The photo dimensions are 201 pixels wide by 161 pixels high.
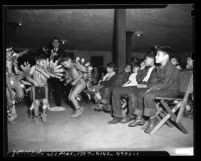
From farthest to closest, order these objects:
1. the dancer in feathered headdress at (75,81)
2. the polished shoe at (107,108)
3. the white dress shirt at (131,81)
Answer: the polished shoe at (107,108) → the dancer in feathered headdress at (75,81) → the white dress shirt at (131,81)

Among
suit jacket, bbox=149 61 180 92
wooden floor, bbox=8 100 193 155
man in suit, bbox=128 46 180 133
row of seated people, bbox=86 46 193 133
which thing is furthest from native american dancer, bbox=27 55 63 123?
suit jacket, bbox=149 61 180 92

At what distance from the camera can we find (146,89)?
12.4 ft

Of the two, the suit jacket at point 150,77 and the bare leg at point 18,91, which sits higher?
the suit jacket at point 150,77

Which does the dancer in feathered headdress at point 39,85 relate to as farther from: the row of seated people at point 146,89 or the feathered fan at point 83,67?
the row of seated people at point 146,89

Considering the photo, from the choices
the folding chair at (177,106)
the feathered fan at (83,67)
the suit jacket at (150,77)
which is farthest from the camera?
the feathered fan at (83,67)

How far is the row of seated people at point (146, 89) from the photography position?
3.32 metres

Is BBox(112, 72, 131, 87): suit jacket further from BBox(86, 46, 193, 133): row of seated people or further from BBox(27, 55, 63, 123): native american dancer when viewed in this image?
BBox(27, 55, 63, 123): native american dancer

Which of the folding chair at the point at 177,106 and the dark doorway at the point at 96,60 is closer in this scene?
the folding chair at the point at 177,106

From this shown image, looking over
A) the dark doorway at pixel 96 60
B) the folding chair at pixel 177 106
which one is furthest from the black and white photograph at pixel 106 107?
the dark doorway at pixel 96 60

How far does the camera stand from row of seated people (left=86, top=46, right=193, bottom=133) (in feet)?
10.9

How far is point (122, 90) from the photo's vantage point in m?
4.13

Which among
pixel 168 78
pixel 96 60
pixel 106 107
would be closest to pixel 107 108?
pixel 106 107

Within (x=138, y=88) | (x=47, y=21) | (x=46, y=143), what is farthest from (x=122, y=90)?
(x=47, y=21)

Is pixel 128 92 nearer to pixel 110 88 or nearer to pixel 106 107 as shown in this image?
pixel 110 88
